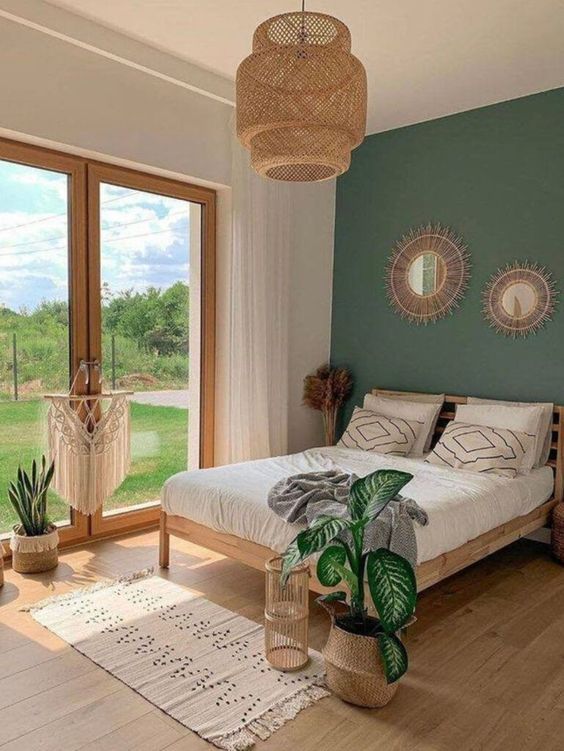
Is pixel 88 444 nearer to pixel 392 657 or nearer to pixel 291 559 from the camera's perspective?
pixel 291 559

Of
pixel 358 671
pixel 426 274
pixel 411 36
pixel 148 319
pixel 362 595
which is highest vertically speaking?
pixel 411 36

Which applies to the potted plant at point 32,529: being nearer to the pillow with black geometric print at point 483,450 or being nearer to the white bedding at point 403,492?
the white bedding at point 403,492

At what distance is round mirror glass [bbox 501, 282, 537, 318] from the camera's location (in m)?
4.02

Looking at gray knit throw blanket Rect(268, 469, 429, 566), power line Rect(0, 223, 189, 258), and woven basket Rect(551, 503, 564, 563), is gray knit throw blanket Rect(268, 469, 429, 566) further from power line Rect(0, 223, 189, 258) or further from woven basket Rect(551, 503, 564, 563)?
power line Rect(0, 223, 189, 258)

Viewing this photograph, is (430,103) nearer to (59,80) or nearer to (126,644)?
(59,80)

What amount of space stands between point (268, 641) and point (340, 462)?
1.56 m

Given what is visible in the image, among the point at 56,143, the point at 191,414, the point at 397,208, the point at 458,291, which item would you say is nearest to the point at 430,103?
the point at 397,208

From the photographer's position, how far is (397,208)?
185 inches

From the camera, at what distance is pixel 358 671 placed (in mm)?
2152

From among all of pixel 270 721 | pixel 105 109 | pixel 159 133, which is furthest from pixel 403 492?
pixel 105 109

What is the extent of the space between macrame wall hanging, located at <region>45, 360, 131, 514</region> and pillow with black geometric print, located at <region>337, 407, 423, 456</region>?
1568 millimetres

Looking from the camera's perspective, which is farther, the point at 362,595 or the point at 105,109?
the point at 105,109

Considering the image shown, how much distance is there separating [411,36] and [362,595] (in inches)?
113

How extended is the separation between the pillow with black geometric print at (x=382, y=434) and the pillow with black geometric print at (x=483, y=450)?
0.86 feet
